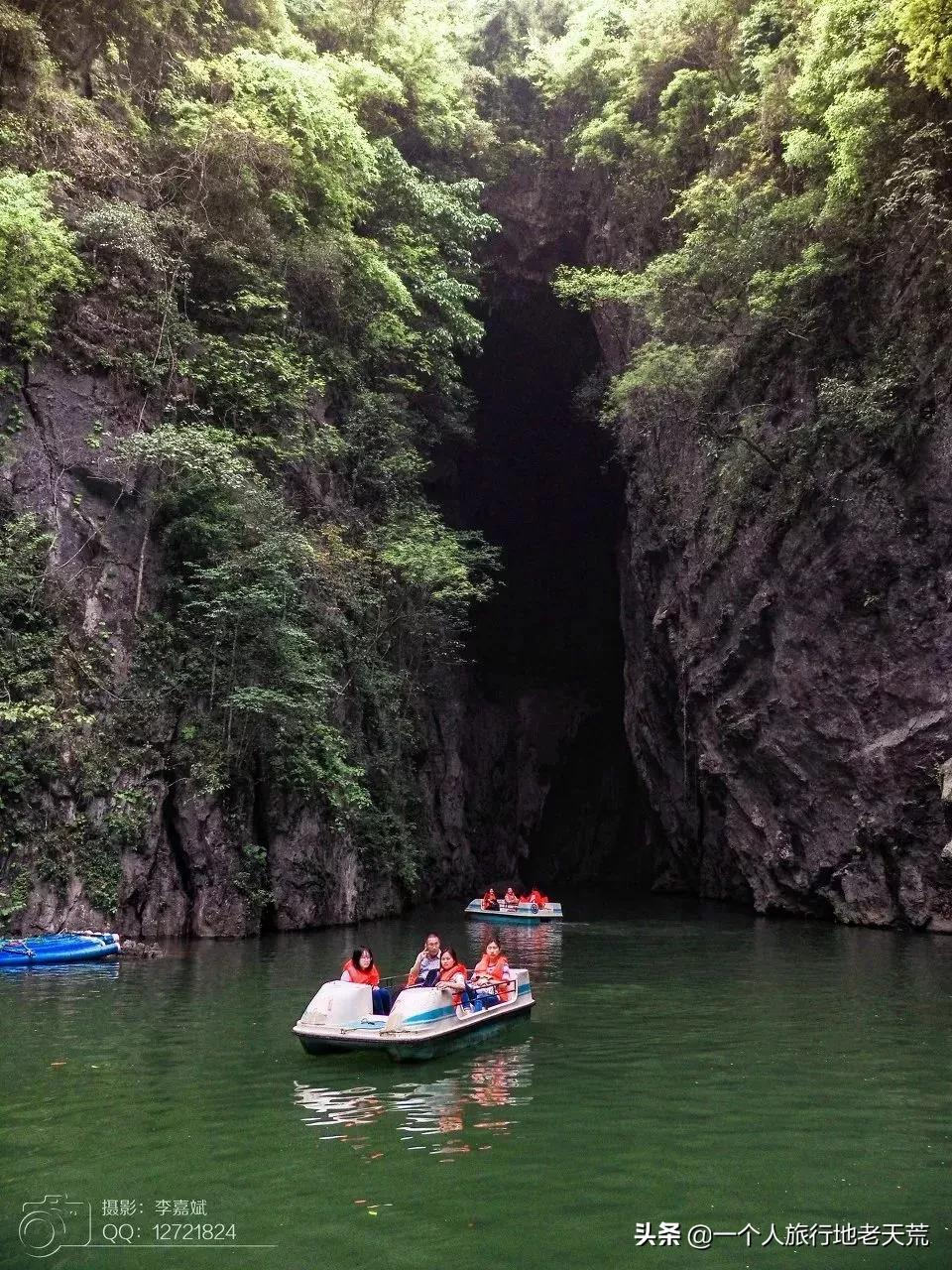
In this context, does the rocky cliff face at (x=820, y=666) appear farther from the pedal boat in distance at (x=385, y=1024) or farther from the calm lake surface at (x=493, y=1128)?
the pedal boat in distance at (x=385, y=1024)

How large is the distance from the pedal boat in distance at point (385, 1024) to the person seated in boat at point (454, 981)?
330 millimetres

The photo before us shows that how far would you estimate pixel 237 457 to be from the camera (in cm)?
2150

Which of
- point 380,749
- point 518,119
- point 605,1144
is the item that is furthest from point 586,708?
point 605,1144

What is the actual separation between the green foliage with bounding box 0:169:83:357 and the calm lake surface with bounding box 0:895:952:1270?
37.5 ft

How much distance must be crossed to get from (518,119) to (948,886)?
2779 cm

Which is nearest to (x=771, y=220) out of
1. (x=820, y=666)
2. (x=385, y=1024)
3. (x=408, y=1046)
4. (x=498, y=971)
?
(x=820, y=666)

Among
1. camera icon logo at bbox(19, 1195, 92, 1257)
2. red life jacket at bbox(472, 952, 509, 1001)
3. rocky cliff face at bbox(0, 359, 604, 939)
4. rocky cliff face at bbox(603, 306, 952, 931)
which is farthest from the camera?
rocky cliff face at bbox(603, 306, 952, 931)

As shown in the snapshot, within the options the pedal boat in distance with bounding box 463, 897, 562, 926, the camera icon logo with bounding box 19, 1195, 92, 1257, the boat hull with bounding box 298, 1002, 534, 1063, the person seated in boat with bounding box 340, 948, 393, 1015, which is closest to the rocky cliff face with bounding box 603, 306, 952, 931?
the pedal boat in distance with bounding box 463, 897, 562, 926

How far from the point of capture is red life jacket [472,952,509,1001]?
1252cm

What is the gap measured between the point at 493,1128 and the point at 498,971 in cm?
504

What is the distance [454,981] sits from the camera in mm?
11602

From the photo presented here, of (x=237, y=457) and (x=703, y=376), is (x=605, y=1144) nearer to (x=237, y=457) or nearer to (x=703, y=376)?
(x=237, y=457)

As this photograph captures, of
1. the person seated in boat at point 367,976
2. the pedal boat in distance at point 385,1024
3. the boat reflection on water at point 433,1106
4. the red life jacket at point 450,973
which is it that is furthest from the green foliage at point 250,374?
the boat reflection on water at point 433,1106

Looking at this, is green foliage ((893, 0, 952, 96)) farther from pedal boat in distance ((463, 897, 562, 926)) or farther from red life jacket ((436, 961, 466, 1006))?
pedal boat in distance ((463, 897, 562, 926))
